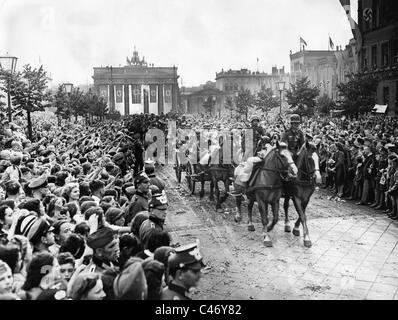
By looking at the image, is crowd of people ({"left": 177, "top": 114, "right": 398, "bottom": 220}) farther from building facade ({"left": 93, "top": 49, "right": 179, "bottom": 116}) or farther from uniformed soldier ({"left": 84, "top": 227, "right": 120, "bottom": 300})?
building facade ({"left": 93, "top": 49, "right": 179, "bottom": 116})

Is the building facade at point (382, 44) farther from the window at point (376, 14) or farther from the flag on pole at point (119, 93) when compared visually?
the flag on pole at point (119, 93)

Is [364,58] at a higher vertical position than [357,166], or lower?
higher

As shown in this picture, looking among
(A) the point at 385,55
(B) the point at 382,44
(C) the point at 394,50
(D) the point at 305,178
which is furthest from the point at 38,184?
(A) the point at 385,55

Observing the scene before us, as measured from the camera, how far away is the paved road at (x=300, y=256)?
24.6 feet

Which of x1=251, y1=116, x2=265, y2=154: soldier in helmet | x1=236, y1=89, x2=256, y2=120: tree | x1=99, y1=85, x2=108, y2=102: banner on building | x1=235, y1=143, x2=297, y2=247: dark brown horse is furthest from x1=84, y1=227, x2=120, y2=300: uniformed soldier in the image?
x1=99, y1=85, x2=108, y2=102: banner on building

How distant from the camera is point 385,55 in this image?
101ft

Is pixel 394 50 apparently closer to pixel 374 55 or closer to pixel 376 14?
pixel 374 55

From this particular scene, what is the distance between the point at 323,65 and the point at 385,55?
27.6ft

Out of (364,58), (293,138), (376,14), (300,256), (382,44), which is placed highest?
(376,14)

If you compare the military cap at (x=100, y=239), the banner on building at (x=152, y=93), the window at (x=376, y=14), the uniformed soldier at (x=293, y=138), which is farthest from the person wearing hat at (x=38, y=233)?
the banner on building at (x=152, y=93)

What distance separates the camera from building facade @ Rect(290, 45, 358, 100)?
119 ft

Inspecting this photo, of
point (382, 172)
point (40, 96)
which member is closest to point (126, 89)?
point (40, 96)

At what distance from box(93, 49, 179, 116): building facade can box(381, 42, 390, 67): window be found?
63.5m
